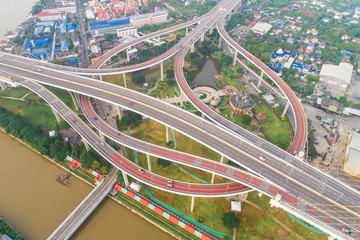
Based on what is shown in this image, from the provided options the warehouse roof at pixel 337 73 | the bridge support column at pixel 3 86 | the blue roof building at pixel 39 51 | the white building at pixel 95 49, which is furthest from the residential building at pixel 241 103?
the blue roof building at pixel 39 51

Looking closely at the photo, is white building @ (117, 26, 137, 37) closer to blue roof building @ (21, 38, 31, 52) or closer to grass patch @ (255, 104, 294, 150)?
blue roof building @ (21, 38, 31, 52)

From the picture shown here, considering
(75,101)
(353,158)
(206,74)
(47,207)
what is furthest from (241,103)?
(47,207)

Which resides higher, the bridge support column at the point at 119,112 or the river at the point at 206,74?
the river at the point at 206,74

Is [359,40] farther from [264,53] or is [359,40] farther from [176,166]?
[176,166]

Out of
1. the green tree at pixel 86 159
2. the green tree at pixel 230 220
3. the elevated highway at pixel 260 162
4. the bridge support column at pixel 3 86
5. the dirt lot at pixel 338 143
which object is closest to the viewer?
the elevated highway at pixel 260 162

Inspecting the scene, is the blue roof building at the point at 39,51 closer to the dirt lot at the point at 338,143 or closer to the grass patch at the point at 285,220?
the grass patch at the point at 285,220

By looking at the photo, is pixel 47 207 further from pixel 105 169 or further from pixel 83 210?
pixel 105 169

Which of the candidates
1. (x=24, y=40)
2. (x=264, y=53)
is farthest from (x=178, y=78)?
(x=24, y=40)
